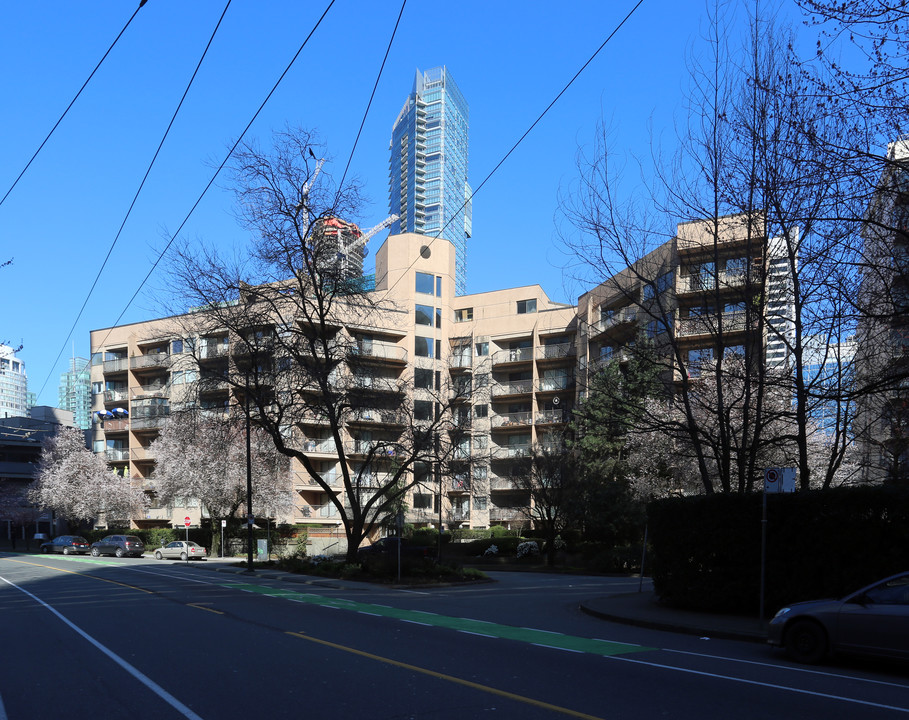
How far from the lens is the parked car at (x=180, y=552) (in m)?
51.2

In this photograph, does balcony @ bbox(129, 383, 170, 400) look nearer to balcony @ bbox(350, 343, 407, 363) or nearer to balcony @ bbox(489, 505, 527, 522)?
balcony @ bbox(350, 343, 407, 363)

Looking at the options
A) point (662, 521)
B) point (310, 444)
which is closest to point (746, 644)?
point (662, 521)

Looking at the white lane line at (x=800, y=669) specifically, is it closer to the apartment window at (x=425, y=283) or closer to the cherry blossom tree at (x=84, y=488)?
the apartment window at (x=425, y=283)

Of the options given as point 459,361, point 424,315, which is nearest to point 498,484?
point 459,361

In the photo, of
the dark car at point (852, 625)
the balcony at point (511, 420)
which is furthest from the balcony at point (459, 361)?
the dark car at point (852, 625)

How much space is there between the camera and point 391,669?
9.98 meters

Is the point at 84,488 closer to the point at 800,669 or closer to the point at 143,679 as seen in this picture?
the point at 143,679

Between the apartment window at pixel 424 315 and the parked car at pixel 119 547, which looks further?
the apartment window at pixel 424 315

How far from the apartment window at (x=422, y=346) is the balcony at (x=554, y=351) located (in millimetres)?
8304

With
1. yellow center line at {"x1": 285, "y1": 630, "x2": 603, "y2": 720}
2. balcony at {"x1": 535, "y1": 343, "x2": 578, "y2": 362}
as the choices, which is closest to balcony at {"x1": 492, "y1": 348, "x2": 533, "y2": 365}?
balcony at {"x1": 535, "y1": 343, "x2": 578, "y2": 362}

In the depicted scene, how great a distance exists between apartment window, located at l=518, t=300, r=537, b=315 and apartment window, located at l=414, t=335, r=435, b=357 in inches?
303

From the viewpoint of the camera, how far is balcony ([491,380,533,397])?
2452 inches

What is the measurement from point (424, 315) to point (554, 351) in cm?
1043

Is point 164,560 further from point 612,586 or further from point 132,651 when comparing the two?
point 132,651
